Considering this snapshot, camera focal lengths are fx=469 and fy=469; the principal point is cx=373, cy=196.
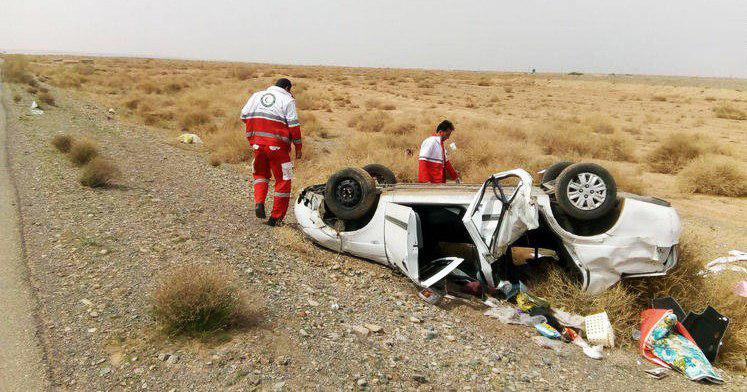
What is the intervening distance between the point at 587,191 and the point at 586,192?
14mm

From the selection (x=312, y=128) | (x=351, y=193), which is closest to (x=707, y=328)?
(x=351, y=193)

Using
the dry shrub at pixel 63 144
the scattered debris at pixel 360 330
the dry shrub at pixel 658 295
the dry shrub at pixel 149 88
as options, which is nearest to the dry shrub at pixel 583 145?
the dry shrub at pixel 658 295

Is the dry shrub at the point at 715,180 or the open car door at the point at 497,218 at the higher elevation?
the open car door at the point at 497,218

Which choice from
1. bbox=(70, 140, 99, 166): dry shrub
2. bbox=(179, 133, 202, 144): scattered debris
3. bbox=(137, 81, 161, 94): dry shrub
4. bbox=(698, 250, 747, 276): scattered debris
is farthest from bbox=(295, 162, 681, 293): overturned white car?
bbox=(137, 81, 161, 94): dry shrub

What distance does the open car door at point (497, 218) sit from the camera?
4227 mm

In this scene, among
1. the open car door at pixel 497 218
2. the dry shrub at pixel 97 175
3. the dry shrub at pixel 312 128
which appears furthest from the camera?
the dry shrub at pixel 312 128

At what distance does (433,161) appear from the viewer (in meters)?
6.93

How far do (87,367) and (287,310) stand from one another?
1500 mm

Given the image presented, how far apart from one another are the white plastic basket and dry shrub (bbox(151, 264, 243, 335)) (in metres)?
3.11

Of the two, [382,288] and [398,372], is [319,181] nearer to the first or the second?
[382,288]

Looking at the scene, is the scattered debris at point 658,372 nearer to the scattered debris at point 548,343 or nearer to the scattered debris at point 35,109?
the scattered debris at point 548,343

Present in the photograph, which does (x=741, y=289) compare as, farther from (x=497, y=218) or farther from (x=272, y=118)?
(x=272, y=118)

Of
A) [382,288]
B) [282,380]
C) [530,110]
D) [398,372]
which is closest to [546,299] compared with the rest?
[382,288]

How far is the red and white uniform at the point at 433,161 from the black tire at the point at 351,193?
188cm
